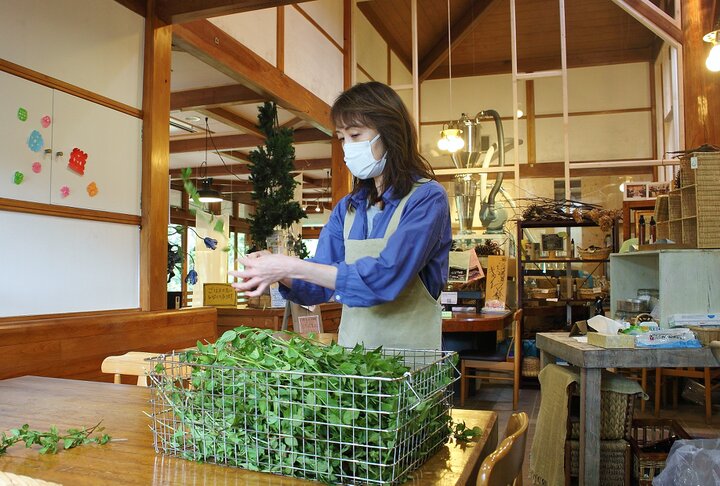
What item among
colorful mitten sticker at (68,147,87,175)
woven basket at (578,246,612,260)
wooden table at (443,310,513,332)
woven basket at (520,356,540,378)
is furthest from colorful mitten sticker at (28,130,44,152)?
woven basket at (578,246,612,260)

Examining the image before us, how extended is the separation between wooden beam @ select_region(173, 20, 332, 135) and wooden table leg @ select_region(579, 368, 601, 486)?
2973 mm

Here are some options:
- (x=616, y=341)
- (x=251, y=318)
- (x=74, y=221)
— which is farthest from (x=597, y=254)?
(x=74, y=221)

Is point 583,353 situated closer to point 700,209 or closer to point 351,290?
Result: point 700,209

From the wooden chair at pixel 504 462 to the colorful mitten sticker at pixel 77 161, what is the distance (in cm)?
274

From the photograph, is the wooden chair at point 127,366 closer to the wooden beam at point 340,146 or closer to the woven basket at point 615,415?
the woven basket at point 615,415

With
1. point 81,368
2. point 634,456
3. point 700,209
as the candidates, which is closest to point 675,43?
point 700,209

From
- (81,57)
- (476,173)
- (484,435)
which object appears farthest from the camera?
(476,173)

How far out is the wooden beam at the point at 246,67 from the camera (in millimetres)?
4453

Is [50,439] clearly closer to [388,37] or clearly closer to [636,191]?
A: [636,191]

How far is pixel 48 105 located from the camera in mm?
2996

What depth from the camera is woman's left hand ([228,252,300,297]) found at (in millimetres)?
1181

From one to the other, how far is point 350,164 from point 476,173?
23.4 feet

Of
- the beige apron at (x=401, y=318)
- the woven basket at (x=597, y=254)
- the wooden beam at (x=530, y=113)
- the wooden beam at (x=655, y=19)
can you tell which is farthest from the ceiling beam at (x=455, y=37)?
the beige apron at (x=401, y=318)

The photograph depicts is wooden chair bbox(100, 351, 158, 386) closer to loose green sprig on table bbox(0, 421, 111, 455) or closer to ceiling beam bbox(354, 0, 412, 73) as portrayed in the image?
loose green sprig on table bbox(0, 421, 111, 455)
